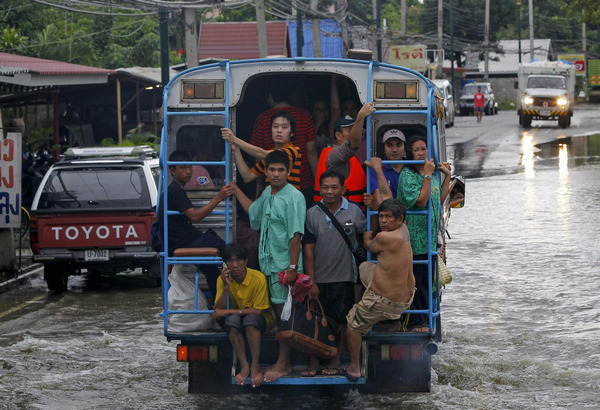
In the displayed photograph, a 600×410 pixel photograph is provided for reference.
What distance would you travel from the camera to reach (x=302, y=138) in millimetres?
8273

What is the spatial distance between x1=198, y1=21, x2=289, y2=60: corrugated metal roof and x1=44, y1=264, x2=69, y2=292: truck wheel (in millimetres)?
37319

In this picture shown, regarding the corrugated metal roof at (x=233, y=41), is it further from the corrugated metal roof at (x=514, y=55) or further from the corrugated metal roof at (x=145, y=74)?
the corrugated metal roof at (x=514, y=55)

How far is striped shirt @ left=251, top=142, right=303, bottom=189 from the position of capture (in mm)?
7539

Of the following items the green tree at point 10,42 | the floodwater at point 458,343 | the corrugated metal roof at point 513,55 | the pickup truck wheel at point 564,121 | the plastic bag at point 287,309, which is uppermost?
the corrugated metal roof at point 513,55

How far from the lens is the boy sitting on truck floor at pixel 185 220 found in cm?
749

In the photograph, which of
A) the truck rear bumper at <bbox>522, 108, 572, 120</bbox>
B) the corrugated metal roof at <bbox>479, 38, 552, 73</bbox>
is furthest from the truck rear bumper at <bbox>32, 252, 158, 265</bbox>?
the corrugated metal roof at <bbox>479, 38, 552, 73</bbox>

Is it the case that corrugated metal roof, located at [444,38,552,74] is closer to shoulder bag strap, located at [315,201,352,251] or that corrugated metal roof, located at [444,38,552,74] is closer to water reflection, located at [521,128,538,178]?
water reflection, located at [521,128,538,178]

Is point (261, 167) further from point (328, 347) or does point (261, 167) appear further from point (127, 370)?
point (127, 370)

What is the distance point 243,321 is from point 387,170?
1.61 meters

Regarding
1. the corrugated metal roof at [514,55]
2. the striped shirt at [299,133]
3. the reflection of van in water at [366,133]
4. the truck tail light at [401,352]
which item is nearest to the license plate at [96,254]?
the striped shirt at [299,133]

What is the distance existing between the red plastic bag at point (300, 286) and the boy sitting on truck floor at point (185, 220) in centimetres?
62

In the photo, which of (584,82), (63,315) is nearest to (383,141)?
(63,315)

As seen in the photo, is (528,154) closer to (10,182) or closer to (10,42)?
(10,42)

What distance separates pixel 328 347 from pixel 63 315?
518 centimetres
